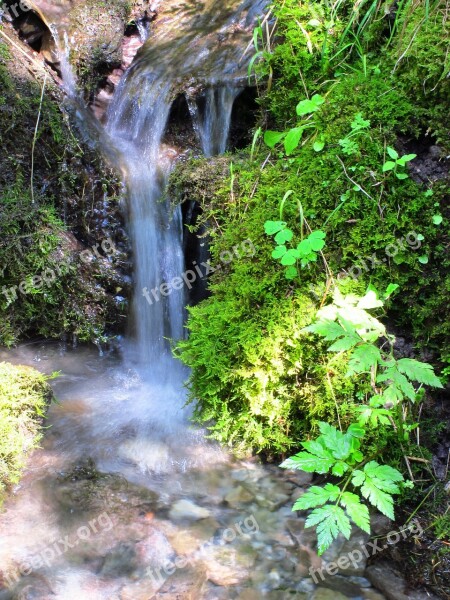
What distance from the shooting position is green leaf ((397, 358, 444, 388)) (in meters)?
2.13

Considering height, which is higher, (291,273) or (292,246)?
(292,246)

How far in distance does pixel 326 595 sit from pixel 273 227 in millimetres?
2030

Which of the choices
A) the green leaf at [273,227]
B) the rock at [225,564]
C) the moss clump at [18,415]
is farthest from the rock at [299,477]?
the moss clump at [18,415]

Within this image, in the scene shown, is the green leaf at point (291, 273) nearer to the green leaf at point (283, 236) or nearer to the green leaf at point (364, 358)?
the green leaf at point (283, 236)

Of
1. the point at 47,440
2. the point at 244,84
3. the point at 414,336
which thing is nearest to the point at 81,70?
the point at 244,84

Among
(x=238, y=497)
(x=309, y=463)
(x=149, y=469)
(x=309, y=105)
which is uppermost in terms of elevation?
(x=309, y=105)

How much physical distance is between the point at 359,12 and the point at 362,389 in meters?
2.76

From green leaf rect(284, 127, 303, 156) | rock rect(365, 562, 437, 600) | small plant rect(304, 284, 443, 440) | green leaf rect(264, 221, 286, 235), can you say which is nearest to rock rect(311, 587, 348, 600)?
rock rect(365, 562, 437, 600)

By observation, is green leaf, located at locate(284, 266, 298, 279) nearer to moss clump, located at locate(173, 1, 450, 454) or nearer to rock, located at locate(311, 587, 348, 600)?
moss clump, located at locate(173, 1, 450, 454)

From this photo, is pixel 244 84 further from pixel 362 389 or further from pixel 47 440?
pixel 47 440

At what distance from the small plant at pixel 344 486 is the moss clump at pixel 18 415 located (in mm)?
1734

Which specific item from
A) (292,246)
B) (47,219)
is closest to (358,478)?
(292,246)

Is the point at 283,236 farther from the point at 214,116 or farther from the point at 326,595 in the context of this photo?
the point at 214,116

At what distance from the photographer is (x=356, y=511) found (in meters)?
2.04
